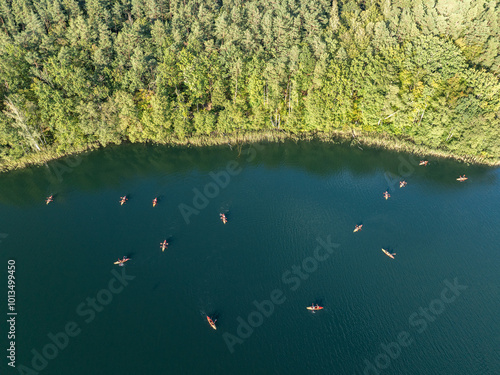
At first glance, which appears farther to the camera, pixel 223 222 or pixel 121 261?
pixel 223 222

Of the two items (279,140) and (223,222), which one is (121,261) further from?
(279,140)

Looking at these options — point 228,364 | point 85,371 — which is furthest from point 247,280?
point 85,371

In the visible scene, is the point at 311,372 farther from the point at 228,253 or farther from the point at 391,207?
the point at 391,207

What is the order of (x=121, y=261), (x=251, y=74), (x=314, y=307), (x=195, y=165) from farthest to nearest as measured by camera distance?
(x=251, y=74)
(x=195, y=165)
(x=121, y=261)
(x=314, y=307)

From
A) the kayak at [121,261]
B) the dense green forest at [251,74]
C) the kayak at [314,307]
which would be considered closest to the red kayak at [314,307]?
the kayak at [314,307]

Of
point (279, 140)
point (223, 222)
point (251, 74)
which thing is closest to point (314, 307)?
point (223, 222)

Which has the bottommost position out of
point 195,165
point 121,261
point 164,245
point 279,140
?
point 121,261

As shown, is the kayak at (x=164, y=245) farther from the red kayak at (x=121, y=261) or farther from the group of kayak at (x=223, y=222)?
the red kayak at (x=121, y=261)

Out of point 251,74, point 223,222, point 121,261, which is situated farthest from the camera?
point 251,74
